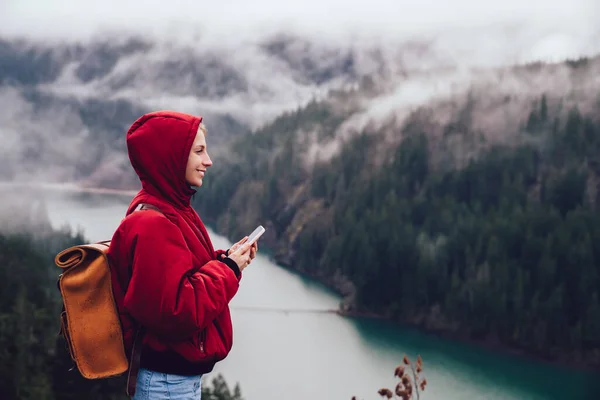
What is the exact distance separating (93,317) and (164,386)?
0.34m

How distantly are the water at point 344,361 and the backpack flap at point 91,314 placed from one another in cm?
3588

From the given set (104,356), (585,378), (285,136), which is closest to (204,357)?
(104,356)

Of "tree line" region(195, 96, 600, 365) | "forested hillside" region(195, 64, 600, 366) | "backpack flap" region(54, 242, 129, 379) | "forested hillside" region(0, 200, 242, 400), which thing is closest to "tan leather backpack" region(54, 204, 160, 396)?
"backpack flap" region(54, 242, 129, 379)

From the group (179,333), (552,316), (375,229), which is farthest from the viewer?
(375,229)

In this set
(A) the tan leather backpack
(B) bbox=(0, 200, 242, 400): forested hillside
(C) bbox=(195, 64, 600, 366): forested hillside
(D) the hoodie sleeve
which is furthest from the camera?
(C) bbox=(195, 64, 600, 366): forested hillside

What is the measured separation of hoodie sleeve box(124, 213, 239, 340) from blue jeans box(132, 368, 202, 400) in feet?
0.70

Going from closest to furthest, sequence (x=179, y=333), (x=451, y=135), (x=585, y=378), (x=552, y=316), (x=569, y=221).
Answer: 1. (x=179, y=333)
2. (x=585, y=378)
3. (x=552, y=316)
4. (x=569, y=221)
5. (x=451, y=135)

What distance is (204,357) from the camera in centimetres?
242

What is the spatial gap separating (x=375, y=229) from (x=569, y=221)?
57.8 ft

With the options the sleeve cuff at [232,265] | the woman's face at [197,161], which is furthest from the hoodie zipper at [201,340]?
the woman's face at [197,161]

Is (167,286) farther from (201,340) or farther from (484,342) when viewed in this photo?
→ (484,342)

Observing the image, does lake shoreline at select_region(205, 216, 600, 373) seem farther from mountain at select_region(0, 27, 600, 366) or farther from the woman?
the woman

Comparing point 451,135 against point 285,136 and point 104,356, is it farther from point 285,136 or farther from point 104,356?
point 104,356

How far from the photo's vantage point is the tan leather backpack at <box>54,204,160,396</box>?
92.9 inches
